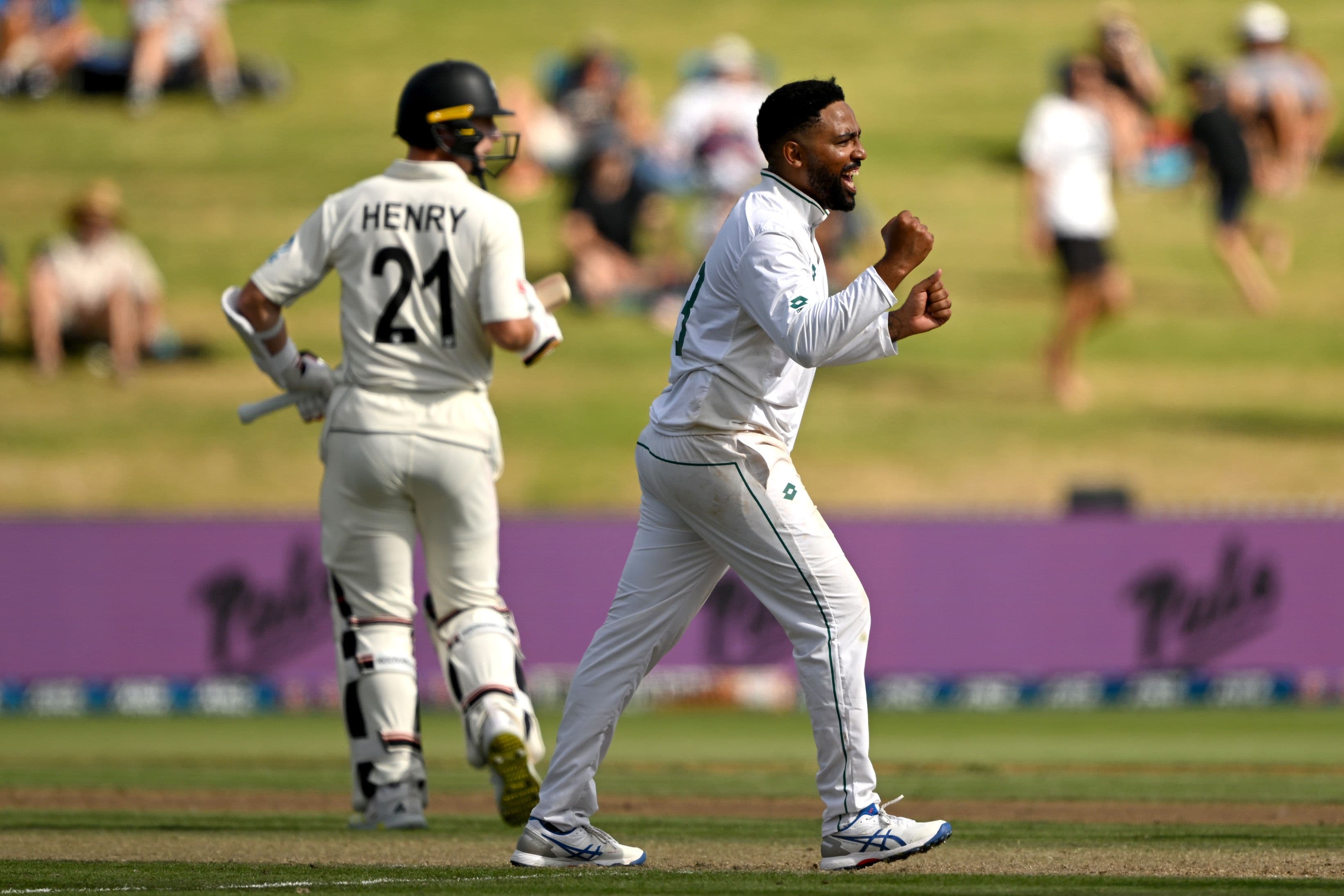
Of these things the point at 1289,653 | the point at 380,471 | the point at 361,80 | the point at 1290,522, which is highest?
the point at 361,80

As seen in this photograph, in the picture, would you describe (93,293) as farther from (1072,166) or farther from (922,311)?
(922,311)

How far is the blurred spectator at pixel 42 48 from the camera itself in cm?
2653

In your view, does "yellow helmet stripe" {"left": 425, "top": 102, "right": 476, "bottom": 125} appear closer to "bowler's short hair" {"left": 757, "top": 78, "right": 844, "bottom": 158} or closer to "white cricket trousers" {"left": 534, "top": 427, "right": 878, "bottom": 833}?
"bowler's short hair" {"left": 757, "top": 78, "right": 844, "bottom": 158}

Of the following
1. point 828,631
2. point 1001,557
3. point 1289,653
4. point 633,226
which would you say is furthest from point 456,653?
point 633,226

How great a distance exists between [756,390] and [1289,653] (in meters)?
9.87

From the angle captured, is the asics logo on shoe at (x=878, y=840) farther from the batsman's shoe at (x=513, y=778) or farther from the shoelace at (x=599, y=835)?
the batsman's shoe at (x=513, y=778)

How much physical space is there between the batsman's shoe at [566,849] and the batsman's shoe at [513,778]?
2.03ft

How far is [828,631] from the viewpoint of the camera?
18.3 feet

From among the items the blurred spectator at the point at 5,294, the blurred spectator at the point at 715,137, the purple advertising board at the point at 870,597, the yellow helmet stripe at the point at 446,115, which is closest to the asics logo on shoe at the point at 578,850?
the yellow helmet stripe at the point at 446,115

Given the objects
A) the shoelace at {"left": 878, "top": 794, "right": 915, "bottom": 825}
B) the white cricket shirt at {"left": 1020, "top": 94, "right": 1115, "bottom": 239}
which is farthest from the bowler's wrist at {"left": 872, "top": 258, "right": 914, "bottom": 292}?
the white cricket shirt at {"left": 1020, "top": 94, "right": 1115, "bottom": 239}

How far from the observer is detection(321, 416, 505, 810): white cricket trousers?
698cm

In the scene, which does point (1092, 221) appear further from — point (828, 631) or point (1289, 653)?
point (828, 631)

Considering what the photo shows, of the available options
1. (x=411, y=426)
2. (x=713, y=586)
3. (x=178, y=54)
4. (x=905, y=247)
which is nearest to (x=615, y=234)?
(x=178, y=54)

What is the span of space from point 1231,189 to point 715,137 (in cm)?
641
